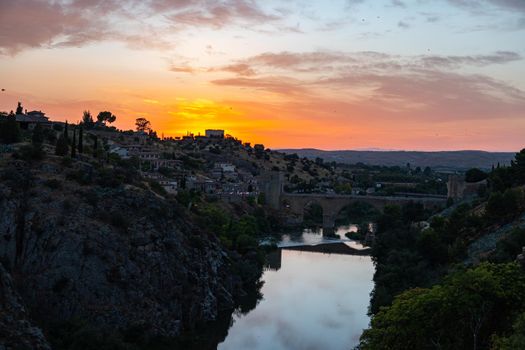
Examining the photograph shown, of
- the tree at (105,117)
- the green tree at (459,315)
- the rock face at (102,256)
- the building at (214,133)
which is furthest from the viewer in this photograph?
the building at (214,133)

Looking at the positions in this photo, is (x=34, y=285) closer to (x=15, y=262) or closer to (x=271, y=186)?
(x=15, y=262)

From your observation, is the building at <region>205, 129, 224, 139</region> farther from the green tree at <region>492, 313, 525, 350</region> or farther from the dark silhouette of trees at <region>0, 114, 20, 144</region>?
the green tree at <region>492, 313, 525, 350</region>

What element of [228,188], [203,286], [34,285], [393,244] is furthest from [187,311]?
[228,188]

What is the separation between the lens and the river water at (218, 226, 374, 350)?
2973 centimetres

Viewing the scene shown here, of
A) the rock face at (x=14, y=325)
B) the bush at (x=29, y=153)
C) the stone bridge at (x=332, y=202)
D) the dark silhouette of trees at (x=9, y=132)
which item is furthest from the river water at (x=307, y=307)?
the stone bridge at (x=332, y=202)

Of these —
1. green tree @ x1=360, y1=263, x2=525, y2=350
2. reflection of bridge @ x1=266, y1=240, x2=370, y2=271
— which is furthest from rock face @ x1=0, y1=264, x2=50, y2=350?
reflection of bridge @ x1=266, y1=240, x2=370, y2=271

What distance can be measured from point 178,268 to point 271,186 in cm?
4718

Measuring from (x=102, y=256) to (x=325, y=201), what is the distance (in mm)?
49431

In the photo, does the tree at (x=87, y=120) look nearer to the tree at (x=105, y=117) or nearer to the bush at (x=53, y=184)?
the tree at (x=105, y=117)

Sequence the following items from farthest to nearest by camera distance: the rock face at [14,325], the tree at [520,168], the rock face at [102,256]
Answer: the tree at [520,168] → the rock face at [102,256] → the rock face at [14,325]

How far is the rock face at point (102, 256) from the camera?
27422 millimetres

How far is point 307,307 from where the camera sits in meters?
35.7

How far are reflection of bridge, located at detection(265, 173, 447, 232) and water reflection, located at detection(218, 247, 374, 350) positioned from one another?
23.6 metres

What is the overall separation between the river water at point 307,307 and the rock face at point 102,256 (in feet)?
8.39
